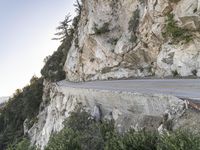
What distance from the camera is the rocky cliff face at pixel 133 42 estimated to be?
33.3 metres

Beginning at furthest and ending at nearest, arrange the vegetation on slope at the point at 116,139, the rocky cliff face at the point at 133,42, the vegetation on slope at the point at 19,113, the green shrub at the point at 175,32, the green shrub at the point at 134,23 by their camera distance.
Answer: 1. the vegetation on slope at the point at 19,113
2. the green shrub at the point at 134,23
3. the green shrub at the point at 175,32
4. the rocky cliff face at the point at 133,42
5. the vegetation on slope at the point at 116,139

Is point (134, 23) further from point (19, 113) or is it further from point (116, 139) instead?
point (19, 113)

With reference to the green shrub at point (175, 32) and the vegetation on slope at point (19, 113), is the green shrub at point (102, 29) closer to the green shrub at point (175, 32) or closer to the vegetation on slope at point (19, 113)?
the green shrub at point (175, 32)

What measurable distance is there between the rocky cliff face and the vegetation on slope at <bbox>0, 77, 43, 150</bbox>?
16301mm

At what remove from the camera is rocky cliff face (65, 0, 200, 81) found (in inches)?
1312

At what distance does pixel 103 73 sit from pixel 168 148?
40.3m

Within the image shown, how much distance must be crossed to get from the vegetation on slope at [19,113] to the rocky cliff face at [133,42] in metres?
16.3

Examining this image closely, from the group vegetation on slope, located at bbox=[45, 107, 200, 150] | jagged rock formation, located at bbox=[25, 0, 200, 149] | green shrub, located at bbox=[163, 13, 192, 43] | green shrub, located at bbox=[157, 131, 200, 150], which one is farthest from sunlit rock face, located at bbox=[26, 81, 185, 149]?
green shrub, located at bbox=[163, 13, 192, 43]

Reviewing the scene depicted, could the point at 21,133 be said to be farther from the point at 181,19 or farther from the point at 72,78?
the point at 181,19

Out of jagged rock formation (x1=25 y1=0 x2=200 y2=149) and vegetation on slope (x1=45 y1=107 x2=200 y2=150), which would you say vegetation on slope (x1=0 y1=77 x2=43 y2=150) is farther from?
vegetation on slope (x1=45 y1=107 x2=200 y2=150)

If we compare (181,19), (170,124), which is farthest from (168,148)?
(181,19)

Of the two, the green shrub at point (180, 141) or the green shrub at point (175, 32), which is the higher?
the green shrub at point (175, 32)

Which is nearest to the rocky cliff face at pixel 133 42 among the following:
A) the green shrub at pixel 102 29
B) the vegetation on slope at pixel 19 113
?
the green shrub at pixel 102 29

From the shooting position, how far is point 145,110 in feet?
80.0
